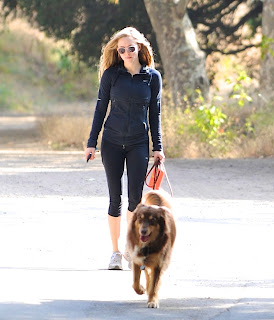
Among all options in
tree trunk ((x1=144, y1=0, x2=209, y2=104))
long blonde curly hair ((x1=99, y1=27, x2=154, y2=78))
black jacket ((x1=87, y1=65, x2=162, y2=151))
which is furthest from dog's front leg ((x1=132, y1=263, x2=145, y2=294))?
tree trunk ((x1=144, y1=0, x2=209, y2=104))

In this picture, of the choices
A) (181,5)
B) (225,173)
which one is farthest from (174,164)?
(181,5)

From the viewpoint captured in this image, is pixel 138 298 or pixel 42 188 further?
pixel 42 188

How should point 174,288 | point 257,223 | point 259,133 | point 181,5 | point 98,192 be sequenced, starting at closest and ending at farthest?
1. point 174,288
2. point 257,223
3. point 98,192
4. point 259,133
5. point 181,5

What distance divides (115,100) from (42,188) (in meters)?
6.18

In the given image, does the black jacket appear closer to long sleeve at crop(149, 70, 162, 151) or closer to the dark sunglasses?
Answer: long sleeve at crop(149, 70, 162, 151)

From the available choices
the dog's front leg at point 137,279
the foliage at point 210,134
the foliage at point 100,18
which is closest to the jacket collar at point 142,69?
the dog's front leg at point 137,279

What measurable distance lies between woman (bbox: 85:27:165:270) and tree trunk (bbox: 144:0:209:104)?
1402 cm

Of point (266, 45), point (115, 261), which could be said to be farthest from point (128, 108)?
point (266, 45)

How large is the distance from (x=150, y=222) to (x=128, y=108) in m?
1.60

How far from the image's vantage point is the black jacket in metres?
8.12

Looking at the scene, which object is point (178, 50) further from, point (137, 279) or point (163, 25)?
point (137, 279)

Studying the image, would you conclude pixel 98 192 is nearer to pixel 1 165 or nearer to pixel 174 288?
pixel 1 165

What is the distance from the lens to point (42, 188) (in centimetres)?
1417

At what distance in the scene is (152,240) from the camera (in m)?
6.88
